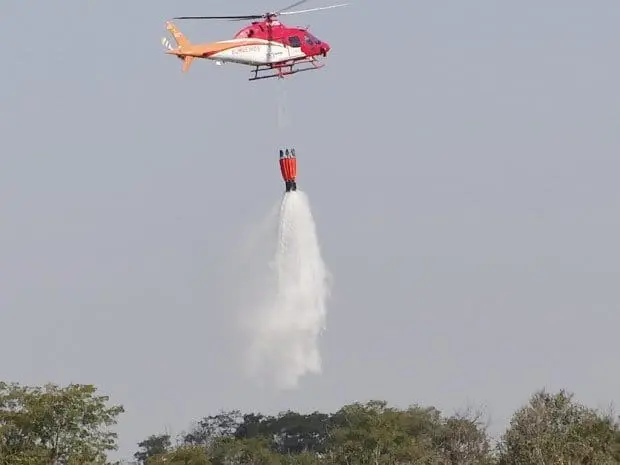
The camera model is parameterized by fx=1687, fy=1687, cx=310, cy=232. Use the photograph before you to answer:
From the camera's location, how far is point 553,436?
79875 millimetres

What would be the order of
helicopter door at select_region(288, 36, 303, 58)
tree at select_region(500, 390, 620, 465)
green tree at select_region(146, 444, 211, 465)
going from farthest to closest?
green tree at select_region(146, 444, 211, 465) < helicopter door at select_region(288, 36, 303, 58) < tree at select_region(500, 390, 620, 465)

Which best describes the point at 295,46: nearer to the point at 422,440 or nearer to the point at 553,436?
the point at 553,436

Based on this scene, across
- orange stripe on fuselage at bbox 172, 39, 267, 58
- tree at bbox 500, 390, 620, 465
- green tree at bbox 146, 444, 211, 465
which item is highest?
orange stripe on fuselage at bbox 172, 39, 267, 58

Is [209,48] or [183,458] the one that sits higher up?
[209,48]

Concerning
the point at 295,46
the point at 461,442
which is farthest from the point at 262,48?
the point at 461,442

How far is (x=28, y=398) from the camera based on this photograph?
4063 inches

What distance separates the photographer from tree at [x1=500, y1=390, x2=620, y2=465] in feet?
250

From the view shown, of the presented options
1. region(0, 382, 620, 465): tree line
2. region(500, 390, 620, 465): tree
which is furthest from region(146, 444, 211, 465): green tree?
region(500, 390, 620, 465): tree

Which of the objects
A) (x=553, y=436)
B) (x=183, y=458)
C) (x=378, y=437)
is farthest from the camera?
(x=378, y=437)

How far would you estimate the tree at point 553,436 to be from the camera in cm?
7631

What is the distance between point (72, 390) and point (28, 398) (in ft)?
14.7

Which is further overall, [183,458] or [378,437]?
[378,437]

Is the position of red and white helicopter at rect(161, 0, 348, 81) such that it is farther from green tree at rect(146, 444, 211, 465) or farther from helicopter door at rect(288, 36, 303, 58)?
green tree at rect(146, 444, 211, 465)

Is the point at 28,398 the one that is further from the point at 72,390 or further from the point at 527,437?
the point at 527,437
